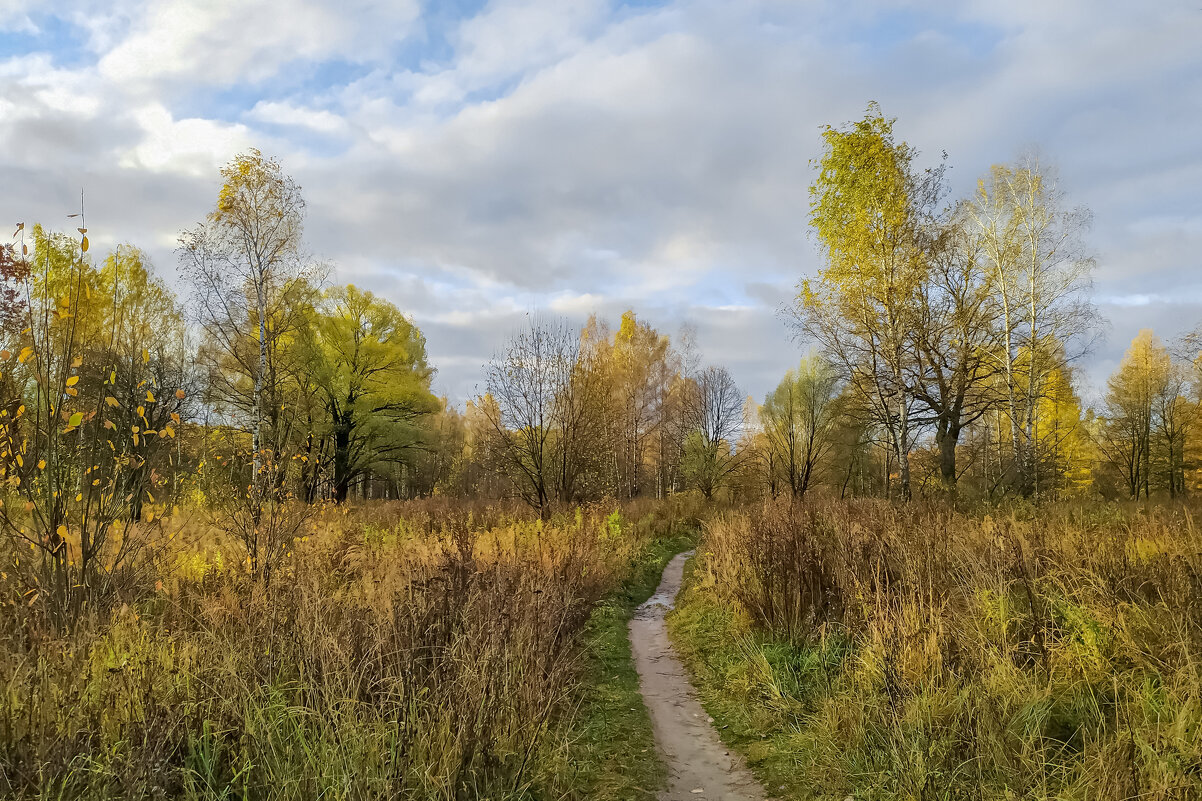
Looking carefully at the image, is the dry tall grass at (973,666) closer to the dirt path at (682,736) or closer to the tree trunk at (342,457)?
the dirt path at (682,736)

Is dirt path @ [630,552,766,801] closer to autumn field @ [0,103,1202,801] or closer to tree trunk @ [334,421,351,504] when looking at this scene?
autumn field @ [0,103,1202,801]

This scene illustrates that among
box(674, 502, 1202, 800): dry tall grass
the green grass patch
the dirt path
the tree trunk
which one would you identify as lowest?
the dirt path

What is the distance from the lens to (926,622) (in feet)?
16.1

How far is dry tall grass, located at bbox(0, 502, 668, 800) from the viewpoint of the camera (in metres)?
2.82

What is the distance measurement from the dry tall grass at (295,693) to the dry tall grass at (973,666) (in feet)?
6.26

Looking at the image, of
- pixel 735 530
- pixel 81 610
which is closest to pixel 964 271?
pixel 735 530

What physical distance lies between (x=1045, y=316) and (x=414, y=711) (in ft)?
68.8

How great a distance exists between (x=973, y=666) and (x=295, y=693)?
4645 millimetres

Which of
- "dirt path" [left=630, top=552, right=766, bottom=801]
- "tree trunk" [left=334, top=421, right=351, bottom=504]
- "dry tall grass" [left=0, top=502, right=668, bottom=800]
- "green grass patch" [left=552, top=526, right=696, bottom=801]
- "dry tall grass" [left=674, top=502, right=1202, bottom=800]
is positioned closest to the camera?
"dry tall grass" [left=0, top=502, right=668, bottom=800]

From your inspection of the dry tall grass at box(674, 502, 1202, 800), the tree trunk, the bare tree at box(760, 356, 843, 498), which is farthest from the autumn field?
the bare tree at box(760, 356, 843, 498)

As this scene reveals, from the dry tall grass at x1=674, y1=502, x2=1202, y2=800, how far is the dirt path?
27cm

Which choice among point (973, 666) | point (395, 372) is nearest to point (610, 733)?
point (973, 666)

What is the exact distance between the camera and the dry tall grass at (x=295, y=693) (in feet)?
9.25

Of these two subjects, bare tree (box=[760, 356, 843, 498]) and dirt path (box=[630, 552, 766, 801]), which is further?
bare tree (box=[760, 356, 843, 498])
